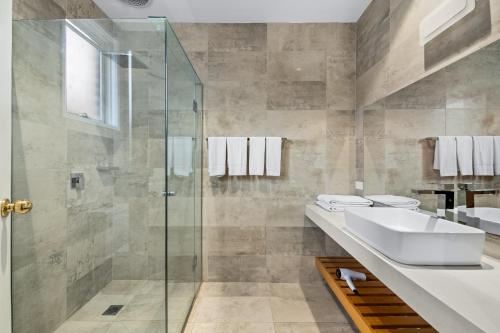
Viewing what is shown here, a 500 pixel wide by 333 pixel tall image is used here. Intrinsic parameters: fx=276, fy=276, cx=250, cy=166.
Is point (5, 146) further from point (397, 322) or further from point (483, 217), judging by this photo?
point (483, 217)

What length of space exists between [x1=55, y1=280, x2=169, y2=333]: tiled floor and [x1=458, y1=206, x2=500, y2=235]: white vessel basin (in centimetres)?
158

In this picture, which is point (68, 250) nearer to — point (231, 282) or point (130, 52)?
point (130, 52)

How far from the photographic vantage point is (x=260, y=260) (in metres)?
2.53

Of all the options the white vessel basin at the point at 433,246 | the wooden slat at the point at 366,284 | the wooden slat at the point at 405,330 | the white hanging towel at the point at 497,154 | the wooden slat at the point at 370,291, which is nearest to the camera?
the white vessel basin at the point at 433,246

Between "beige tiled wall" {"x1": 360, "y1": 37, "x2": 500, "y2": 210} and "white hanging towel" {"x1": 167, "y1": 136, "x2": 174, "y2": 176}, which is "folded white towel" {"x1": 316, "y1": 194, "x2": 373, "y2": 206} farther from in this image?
"white hanging towel" {"x1": 167, "y1": 136, "x2": 174, "y2": 176}

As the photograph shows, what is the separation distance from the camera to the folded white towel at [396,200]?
1.72m

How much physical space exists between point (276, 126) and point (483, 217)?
5.33ft

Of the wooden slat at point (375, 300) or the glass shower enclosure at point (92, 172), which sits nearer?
the glass shower enclosure at point (92, 172)

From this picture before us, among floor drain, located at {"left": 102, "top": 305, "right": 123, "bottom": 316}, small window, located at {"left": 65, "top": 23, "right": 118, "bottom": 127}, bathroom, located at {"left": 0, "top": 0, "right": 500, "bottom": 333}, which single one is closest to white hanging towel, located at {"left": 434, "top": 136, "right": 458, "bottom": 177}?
bathroom, located at {"left": 0, "top": 0, "right": 500, "bottom": 333}

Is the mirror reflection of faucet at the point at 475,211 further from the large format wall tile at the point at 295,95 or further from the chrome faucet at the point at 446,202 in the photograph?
the large format wall tile at the point at 295,95

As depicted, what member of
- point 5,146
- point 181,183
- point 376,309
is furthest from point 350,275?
point 5,146

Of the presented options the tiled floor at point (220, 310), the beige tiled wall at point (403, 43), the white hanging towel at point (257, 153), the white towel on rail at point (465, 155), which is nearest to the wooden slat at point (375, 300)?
the tiled floor at point (220, 310)

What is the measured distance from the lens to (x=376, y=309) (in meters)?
1.49

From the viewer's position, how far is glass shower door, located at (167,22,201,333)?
1.59 meters
